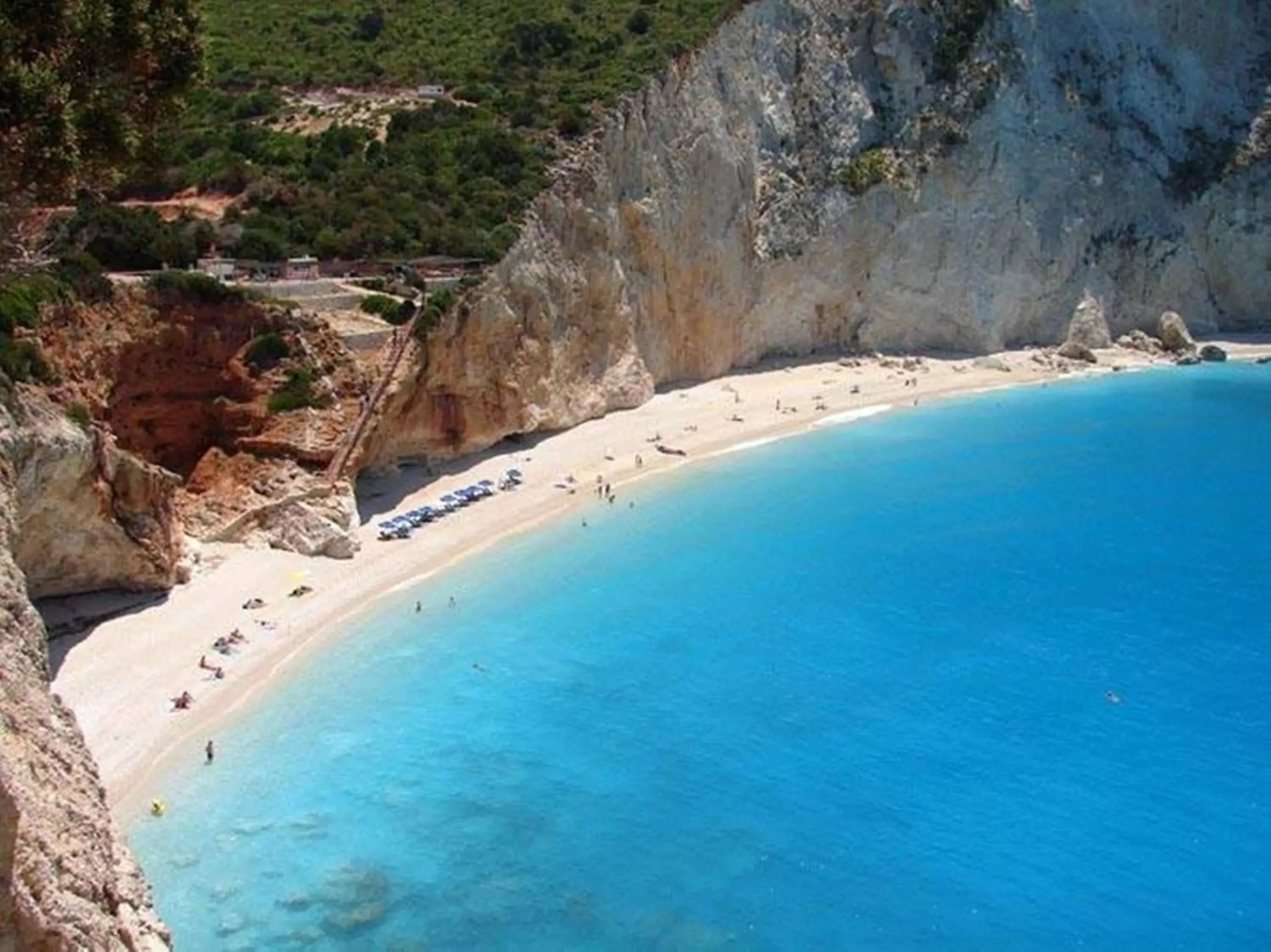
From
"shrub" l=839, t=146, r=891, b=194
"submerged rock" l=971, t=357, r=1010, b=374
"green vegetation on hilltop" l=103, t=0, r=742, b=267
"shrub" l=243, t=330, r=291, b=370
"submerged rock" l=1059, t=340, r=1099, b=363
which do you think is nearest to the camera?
"shrub" l=243, t=330, r=291, b=370

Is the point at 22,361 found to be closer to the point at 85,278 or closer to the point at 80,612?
the point at 80,612

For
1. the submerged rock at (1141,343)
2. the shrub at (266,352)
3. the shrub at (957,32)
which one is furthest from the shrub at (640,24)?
the shrub at (266,352)

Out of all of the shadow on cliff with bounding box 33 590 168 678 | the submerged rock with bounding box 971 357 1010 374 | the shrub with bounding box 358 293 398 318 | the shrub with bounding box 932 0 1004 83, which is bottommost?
the submerged rock with bounding box 971 357 1010 374

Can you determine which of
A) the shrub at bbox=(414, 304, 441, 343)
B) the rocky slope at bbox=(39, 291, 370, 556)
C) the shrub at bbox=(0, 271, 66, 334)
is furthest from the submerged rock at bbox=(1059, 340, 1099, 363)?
the shrub at bbox=(0, 271, 66, 334)

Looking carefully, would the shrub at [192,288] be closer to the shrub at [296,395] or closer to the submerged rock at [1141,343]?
the shrub at [296,395]

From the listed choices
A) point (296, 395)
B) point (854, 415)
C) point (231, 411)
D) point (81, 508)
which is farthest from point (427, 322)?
point (854, 415)

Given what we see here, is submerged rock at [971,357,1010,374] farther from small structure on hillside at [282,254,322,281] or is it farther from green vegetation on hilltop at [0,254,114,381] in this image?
green vegetation on hilltop at [0,254,114,381]

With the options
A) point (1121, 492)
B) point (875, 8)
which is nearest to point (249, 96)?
point (875, 8)
